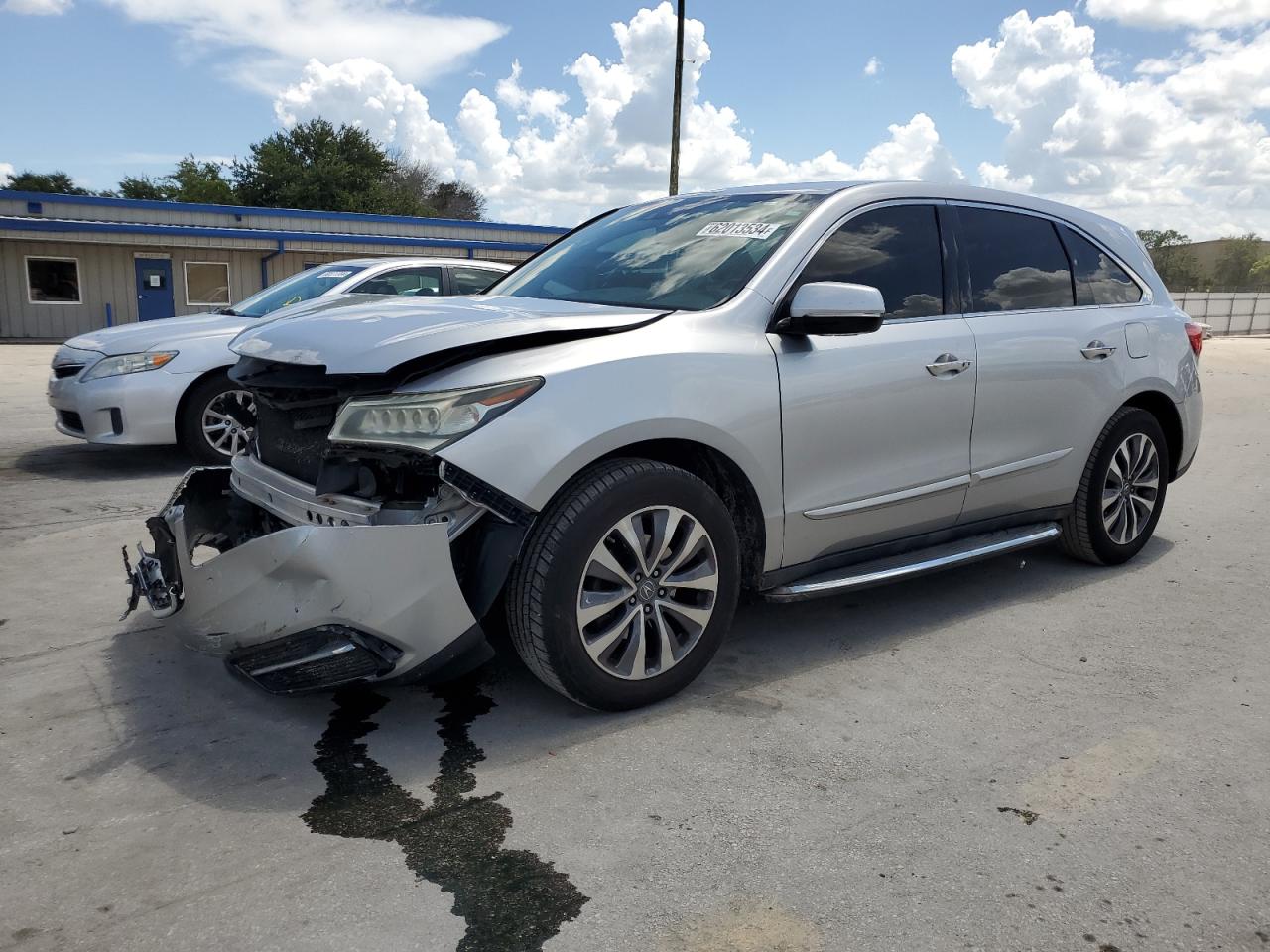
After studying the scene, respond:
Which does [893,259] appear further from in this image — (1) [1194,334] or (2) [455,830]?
(2) [455,830]

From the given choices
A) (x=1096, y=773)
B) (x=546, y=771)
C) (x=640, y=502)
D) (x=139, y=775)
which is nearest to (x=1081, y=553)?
(x=1096, y=773)

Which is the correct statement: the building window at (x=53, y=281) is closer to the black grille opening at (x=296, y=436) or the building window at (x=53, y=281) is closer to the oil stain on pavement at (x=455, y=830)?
the black grille opening at (x=296, y=436)

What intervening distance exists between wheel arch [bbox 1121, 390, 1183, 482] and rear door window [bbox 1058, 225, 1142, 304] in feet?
1.56

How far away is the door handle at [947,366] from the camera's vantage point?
3.90 meters

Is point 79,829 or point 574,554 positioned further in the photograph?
point 574,554

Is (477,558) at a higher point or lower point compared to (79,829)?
higher

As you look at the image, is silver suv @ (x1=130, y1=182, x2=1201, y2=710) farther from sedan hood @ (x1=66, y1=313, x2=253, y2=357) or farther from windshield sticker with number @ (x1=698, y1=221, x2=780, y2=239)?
sedan hood @ (x1=66, y1=313, x2=253, y2=357)

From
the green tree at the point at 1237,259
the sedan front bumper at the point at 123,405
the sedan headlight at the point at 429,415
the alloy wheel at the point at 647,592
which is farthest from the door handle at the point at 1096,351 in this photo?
the green tree at the point at 1237,259

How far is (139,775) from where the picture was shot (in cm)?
286

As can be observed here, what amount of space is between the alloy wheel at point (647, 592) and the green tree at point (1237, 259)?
80703mm

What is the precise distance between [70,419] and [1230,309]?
43.1 m

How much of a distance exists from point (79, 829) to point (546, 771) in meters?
1.20

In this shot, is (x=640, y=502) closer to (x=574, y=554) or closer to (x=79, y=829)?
(x=574, y=554)

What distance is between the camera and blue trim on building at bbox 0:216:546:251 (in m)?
24.0
